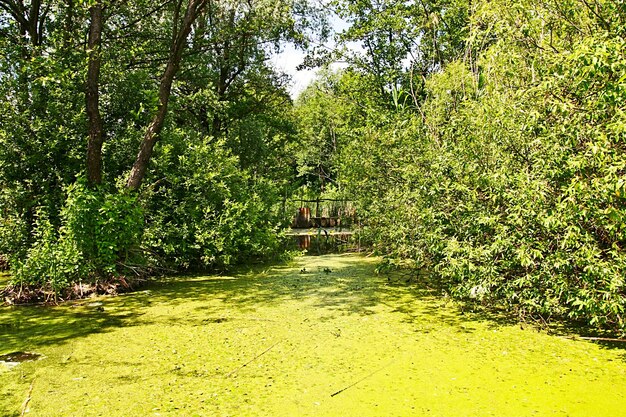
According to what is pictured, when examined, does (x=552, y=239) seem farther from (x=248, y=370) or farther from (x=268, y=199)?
(x=268, y=199)

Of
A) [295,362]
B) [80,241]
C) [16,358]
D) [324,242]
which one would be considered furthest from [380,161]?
[324,242]

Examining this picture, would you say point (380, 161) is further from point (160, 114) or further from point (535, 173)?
point (535, 173)

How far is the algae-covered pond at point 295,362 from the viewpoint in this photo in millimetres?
3045

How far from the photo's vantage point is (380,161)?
8852mm

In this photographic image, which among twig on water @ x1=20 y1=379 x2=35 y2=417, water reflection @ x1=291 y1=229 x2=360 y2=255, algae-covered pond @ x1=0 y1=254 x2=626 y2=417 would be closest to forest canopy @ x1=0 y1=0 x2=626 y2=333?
algae-covered pond @ x1=0 y1=254 x2=626 y2=417

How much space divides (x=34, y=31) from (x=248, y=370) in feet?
29.0

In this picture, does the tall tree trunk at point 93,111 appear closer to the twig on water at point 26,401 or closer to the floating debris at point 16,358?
the floating debris at point 16,358

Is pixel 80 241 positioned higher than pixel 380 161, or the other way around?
pixel 380 161

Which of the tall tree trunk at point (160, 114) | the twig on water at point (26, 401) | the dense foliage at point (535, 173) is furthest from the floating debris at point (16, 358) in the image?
the dense foliage at point (535, 173)

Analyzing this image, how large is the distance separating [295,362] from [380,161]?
5.60 metres

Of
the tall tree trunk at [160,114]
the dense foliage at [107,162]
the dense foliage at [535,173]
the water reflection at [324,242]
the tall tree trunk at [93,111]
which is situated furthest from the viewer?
the water reflection at [324,242]

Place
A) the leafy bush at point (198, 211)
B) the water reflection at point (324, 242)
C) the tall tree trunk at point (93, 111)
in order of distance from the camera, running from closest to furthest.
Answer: the tall tree trunk at point (93, 111) → the leafy bush at point (198, 211) → the water reflection at point (324, 242)

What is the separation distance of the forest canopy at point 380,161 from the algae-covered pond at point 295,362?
0.68 metres

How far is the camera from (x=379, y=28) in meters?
15.2
